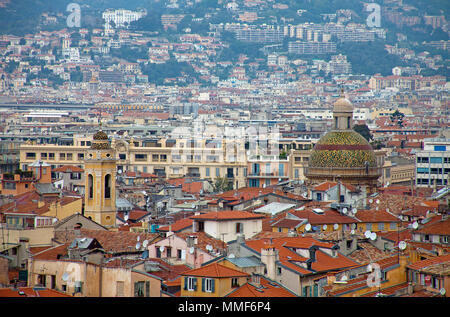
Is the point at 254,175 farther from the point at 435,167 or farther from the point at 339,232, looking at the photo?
the point at 339,232

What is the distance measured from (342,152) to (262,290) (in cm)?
1925

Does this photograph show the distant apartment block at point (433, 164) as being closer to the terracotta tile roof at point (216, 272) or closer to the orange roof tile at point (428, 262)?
the orange roof tile at point (428, 262)

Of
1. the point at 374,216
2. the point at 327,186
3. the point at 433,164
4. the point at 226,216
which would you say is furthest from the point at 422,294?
the point at 433,164

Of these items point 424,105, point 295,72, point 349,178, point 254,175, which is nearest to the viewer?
point 349,178

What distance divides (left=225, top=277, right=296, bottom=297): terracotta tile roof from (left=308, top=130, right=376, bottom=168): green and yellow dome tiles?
705 inches

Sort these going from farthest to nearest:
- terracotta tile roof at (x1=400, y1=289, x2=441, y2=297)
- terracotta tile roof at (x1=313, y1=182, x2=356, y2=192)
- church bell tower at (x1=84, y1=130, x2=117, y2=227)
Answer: terracotta tile roof at (x1=313, y1=182, x2=356, y2=192) → church bell tower at (x1=84, y1=130, x2=117, y2=227) → terracotta tile roof at (x1=400, y1=289, x2=441, y2=297)

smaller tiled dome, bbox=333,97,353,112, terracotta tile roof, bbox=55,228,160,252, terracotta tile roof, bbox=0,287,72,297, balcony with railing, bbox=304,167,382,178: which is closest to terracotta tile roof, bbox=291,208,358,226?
terracotta tile roof, bbox=55,228,160,252

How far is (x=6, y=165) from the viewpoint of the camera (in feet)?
193

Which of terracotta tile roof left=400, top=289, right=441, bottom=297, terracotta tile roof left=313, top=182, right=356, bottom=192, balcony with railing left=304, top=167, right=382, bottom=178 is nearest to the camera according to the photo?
terracotta tile roof left=400, top=289, right=441, bottom=297

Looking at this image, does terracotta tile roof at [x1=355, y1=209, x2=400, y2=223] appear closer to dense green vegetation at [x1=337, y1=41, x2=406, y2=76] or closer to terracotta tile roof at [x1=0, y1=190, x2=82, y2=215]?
terracotta tile roof at [x1=0, y1=190, x2=82, y2=215]

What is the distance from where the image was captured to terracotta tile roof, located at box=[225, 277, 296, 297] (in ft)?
54.1

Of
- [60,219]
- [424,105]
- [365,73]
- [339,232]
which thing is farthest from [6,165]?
[365,73]

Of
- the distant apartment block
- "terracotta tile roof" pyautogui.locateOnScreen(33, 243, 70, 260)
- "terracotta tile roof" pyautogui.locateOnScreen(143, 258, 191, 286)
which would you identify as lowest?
the distant apartment block

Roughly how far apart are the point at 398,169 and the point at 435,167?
3064mm
